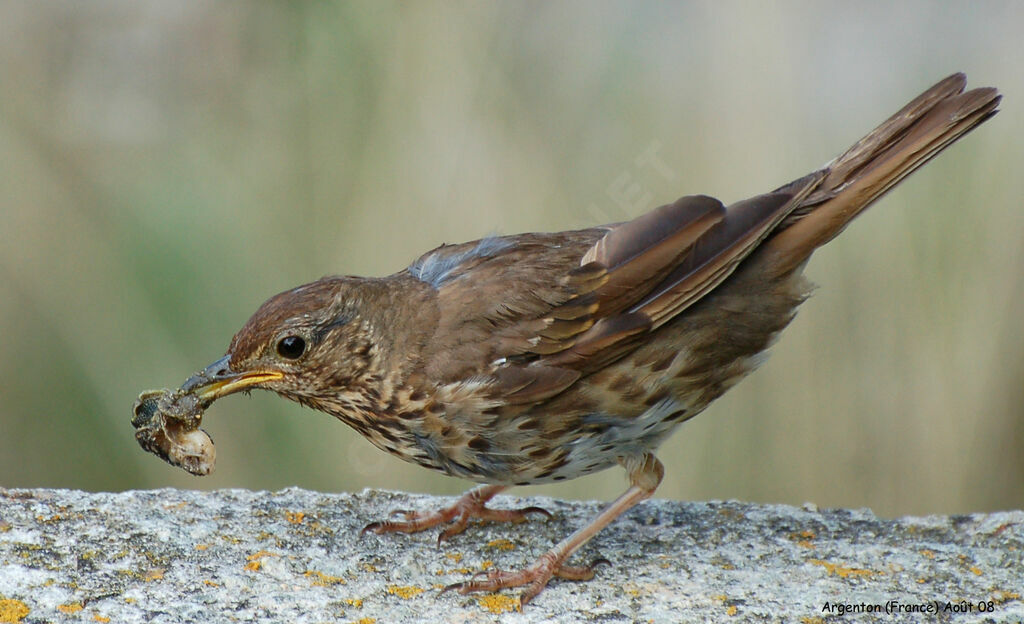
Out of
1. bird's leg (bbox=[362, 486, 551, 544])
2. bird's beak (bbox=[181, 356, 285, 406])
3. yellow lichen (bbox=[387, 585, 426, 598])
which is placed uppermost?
bird's beak (bbox=[181, 356, 285, 406])

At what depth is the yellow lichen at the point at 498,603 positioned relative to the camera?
3.62 meters

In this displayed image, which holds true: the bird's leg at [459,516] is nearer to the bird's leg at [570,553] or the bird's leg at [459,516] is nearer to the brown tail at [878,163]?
the bird's leg at [570,553]

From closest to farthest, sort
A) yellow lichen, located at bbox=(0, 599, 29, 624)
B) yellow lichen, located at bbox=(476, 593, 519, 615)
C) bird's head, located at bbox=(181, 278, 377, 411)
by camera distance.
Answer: yellow lichen, located at bbox=(0, 599, 29, 624) → yellow lichen, located at bbox=(476, 593, 519, 615) → bird's head, located at bbox=(181, 278, 377, 411)

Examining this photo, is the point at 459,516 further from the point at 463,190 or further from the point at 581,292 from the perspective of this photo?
the point at 463,190

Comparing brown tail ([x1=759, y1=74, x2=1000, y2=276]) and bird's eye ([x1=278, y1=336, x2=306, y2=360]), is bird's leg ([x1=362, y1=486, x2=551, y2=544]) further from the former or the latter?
brown tail ([x1=759, y1=74, x2=1000, y2=276])

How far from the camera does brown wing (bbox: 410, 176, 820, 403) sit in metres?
4.02

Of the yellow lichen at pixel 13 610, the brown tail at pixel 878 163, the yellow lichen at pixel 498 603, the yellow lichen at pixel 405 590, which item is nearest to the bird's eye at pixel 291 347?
the yellow lichen at pixel 405 590

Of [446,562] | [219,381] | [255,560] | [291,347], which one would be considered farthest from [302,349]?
[446,562]

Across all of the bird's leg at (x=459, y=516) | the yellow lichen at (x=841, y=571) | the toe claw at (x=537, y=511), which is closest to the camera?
the yellow lichen at (x=841, y=571)

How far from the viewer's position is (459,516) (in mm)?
4332

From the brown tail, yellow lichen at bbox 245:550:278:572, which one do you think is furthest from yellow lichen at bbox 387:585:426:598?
the brown tail

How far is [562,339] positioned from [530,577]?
2.51ft

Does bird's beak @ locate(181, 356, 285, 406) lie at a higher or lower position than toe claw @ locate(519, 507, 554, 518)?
higher

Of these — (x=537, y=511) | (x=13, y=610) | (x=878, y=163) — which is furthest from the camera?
(x=537, y=511)
